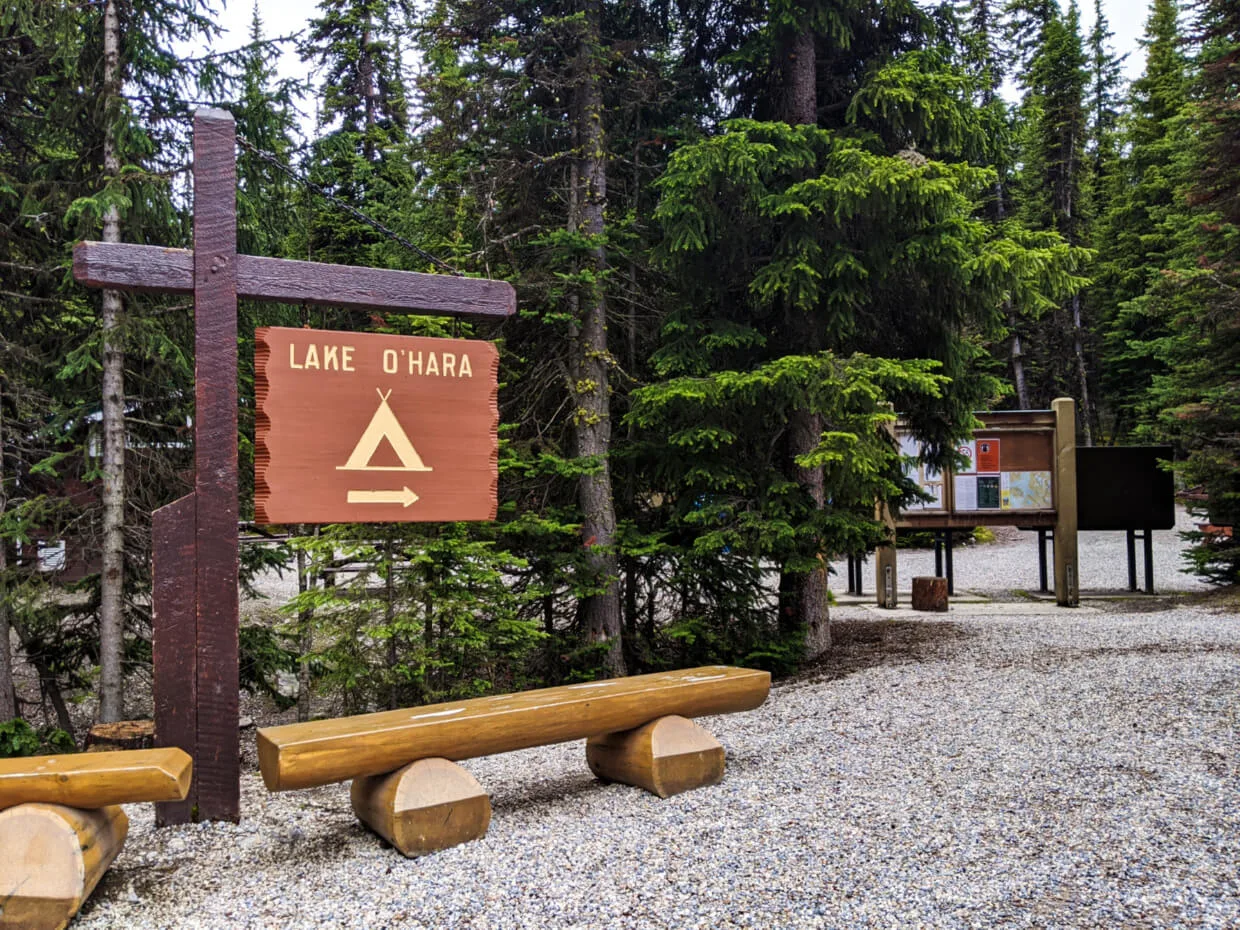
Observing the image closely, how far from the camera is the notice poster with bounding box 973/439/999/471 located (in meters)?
12.2

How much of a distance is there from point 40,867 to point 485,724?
5.94 feet

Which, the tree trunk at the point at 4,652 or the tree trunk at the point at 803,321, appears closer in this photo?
the tree trunk at the point at 4,652

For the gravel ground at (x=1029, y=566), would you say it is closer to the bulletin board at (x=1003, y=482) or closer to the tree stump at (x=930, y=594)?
the tree stump at (x=930, y=594)

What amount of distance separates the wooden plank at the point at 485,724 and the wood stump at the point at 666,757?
8 centimetres

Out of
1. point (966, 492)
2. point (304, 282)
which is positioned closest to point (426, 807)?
point (304, 282)

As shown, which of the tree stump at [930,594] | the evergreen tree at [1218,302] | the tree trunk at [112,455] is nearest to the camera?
the tree trunk at [112,455]

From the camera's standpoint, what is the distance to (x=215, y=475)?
442cm

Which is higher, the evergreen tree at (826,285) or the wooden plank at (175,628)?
the evergreen tree at (826,285)

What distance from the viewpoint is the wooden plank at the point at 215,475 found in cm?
437

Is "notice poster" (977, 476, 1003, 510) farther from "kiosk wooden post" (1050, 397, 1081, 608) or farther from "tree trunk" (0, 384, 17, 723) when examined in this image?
"tree trunk" (0, 384, 17, 723)

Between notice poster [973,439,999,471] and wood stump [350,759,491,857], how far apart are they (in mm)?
9865

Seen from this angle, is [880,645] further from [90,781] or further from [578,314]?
[90,781]

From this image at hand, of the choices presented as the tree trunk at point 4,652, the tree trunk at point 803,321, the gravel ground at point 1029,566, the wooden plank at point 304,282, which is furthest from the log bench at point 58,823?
the gravel ground at point 1029,566

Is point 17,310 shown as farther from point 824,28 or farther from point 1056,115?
point 1056,115
